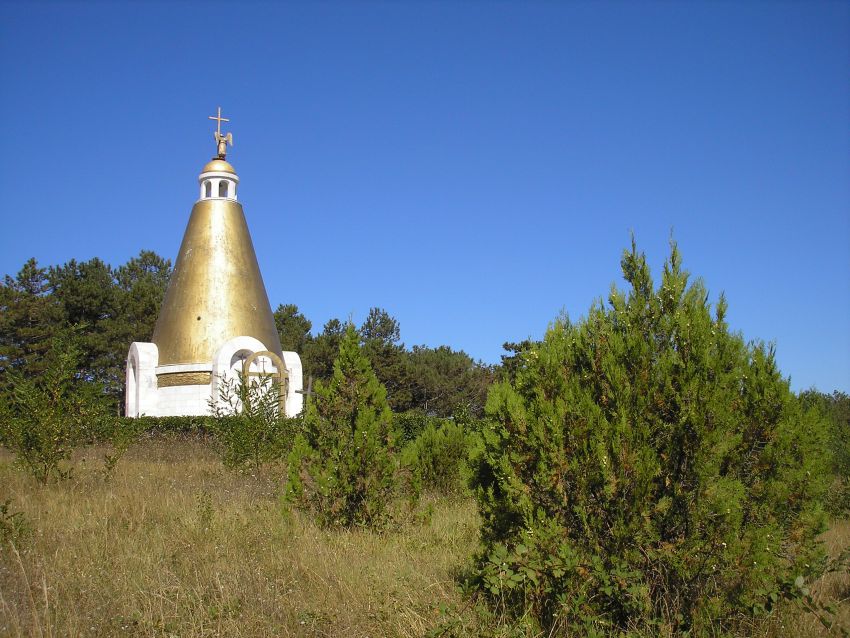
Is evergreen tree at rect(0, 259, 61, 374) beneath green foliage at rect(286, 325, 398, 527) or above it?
above

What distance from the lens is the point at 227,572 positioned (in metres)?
4.86

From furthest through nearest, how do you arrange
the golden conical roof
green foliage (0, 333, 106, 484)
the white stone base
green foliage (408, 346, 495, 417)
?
green foliage (408, 346, 495, 417), the golden conical roof, the white stone base, green foliage (0, 333, 106, 484)

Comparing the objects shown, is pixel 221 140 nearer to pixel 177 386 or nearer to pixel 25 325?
pixel 177 386

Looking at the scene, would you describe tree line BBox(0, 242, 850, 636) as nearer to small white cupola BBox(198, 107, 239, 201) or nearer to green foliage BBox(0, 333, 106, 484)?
green foliage BBox(0, 333, 106, 484)

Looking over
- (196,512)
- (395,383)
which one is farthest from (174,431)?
(395,383)

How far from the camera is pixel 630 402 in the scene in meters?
3.79

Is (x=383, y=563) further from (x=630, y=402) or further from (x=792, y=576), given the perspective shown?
(x=792, y=576)

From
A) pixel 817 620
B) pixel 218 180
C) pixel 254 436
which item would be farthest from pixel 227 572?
pixel 218 180

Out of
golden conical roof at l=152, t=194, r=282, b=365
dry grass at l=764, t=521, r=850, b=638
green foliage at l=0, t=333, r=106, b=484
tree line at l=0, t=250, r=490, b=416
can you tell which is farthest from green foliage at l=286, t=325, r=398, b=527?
tree line at l=0, t=250, r=490, b=416

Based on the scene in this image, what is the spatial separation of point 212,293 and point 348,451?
14.4m

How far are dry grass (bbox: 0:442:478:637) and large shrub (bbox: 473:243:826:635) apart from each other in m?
0.78

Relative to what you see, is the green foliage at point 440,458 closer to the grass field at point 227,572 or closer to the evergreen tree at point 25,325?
the grass field at point 227,572

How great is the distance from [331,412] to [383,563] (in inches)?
81.7

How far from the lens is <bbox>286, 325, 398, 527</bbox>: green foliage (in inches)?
255
